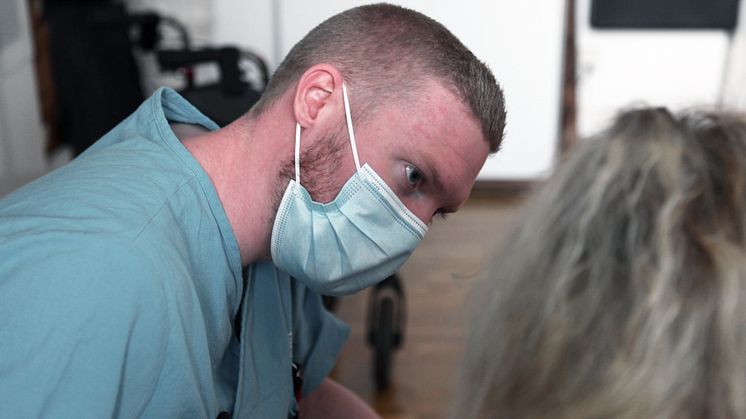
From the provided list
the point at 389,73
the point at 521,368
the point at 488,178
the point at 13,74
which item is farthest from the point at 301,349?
the point at 488,178

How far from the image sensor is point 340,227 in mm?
1068

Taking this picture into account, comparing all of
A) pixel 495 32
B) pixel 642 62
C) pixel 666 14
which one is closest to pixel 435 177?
pixel 495 32

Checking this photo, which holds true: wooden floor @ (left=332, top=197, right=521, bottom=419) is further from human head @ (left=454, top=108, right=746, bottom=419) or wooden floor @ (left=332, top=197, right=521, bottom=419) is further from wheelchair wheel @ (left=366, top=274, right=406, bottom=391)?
human head @ (left=454, top=108, right=746, bottom=419)

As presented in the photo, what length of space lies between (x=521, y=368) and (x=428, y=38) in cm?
66

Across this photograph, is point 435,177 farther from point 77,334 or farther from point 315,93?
point 77,334

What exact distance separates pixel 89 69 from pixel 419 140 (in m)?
1.97

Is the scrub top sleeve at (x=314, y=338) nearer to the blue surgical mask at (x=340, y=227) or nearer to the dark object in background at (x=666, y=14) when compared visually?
the blue surgical mask at (x=340, y=227)

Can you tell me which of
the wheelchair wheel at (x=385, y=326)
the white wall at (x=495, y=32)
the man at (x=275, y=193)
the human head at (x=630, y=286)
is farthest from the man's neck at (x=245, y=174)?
the white wall at (x=495, y=32)

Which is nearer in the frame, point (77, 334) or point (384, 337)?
point (77, 334)

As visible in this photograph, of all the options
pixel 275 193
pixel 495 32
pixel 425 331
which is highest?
pixel 275 193

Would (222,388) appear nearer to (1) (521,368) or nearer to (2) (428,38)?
(2) (428,38)

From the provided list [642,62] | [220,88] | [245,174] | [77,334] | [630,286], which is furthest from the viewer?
[642,62]

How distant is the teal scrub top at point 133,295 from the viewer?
0.77m

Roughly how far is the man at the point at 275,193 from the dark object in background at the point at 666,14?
122 inches
